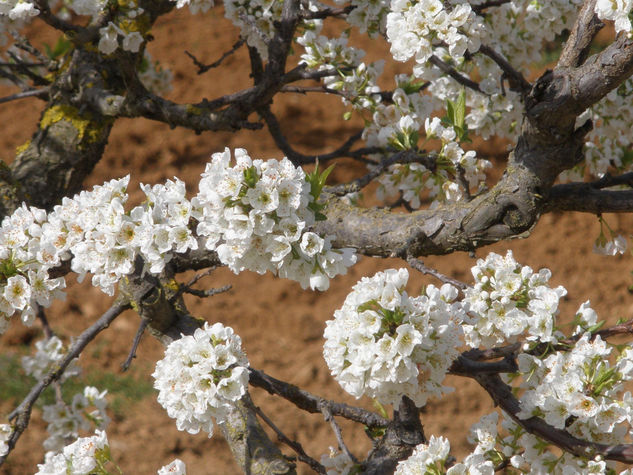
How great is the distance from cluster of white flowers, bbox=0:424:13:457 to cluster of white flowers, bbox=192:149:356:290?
2.97 ft

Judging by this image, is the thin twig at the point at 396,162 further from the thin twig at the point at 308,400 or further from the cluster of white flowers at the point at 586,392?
the cluster of white flowers at the point at 586,392

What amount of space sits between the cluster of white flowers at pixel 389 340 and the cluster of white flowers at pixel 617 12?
0.69m

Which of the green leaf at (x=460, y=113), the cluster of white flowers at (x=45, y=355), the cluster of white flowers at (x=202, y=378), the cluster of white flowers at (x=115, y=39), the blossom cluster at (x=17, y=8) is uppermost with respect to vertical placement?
the blossom cluster at (x=17, y=8)

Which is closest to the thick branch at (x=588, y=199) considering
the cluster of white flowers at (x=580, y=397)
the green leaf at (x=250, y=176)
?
the cluster of white flowers at (x=580, y=397)

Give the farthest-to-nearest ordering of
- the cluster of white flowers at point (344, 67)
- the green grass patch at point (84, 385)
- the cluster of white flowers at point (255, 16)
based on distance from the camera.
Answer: the green grass patch at point (84, 385)
the cluster of white flowers at point (344, 67)
the cluster of white flowers at point (255, 16)

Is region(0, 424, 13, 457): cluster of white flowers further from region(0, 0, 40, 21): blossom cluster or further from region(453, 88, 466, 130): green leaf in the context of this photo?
region(453, 88, 466, 130): green leaf

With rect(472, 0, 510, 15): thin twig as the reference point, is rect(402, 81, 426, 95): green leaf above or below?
below

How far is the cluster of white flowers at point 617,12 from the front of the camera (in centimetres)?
139

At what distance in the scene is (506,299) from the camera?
1.56 meters

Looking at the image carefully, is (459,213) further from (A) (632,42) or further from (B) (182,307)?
(B) (182,307)

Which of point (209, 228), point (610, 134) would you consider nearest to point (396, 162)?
point (209, 228)

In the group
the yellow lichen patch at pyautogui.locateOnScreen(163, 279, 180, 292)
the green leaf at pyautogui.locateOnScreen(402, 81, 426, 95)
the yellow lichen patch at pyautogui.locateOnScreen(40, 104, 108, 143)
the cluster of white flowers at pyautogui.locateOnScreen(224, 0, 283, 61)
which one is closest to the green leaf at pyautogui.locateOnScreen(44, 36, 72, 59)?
the yellow lichen patch at pyautogui.locateOnScreen(40, 104, 108, 143)

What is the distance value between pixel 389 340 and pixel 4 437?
1180mm

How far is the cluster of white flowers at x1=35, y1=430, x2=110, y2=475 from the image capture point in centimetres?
145
